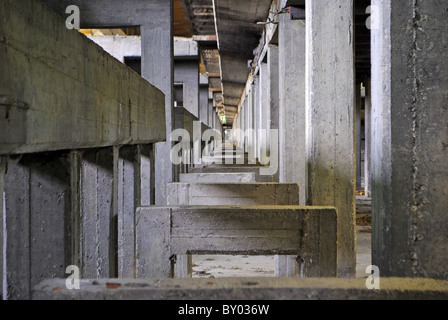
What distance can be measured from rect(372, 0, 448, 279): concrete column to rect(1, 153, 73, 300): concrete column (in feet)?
6.75

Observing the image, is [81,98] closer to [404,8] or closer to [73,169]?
[73,169]

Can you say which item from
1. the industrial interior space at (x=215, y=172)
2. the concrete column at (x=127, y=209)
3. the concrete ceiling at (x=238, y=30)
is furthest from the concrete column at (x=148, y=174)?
the concrete ceiling at (x=238, y=30)

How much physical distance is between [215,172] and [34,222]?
634cm

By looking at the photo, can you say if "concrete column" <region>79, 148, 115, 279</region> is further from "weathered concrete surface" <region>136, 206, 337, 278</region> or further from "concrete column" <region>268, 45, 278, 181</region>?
"concrete column" <region>268, 45, 278, 181</region>

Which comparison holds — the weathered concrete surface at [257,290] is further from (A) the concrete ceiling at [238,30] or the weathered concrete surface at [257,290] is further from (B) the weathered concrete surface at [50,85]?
(A) the concrete ceiling at [238,30]

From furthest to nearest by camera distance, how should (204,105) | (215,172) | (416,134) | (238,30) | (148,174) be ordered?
(204,105) → (238,30) → (215,172) → (148,174) → (416,134)

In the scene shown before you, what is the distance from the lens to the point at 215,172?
8.95 m

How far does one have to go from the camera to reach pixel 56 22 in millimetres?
2402

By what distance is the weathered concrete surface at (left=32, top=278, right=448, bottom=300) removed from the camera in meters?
2.08

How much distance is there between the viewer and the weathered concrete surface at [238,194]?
585 cm

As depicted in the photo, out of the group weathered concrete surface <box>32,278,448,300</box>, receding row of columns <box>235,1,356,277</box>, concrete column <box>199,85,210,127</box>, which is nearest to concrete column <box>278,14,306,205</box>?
receding row of columns <box>235,1,356,277</box>

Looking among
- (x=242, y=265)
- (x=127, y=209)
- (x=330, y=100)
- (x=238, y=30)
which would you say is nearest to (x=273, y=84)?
(x=238, y=30)

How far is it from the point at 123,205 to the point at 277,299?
3362 mm

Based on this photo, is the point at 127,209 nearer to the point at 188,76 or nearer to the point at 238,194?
the point at 238,194
